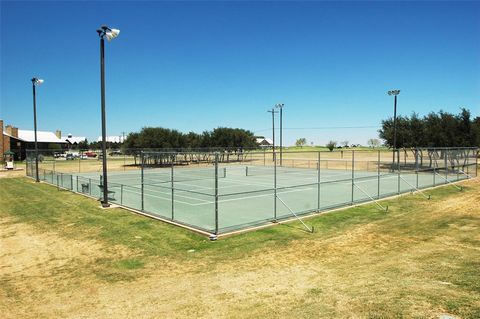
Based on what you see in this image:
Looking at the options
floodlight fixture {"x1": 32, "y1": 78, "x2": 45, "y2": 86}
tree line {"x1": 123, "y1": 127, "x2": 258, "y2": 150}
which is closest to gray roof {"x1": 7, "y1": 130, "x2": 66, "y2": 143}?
tree line {"x1": 123, "y1": 127, "x2": 258, "y2": 150}

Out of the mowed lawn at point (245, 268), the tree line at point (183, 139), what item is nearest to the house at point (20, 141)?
the tree line at point (183, 139)

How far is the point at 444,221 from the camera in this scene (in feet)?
48.1

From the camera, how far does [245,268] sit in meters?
9.35

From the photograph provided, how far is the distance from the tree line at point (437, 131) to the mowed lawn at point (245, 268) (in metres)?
26.8

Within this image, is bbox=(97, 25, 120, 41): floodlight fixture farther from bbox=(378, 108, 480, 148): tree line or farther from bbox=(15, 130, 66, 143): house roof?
bbox=(15, 130, 66, 143): house roof

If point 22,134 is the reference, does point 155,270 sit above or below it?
below

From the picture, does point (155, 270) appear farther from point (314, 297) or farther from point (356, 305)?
point (356, 305)

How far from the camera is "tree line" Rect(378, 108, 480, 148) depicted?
38750 mm

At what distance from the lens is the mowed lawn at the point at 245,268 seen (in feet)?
22.1

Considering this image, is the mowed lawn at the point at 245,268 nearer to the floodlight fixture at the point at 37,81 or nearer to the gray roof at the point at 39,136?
the floodlight fixture at the point at 37,81

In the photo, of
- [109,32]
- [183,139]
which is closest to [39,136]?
[183,139]

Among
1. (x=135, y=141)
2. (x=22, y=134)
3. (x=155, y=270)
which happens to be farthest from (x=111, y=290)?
(x=22, y=134)

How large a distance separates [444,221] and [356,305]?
33.6 feet

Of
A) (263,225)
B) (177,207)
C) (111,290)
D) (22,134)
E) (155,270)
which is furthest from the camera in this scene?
(22,134)
